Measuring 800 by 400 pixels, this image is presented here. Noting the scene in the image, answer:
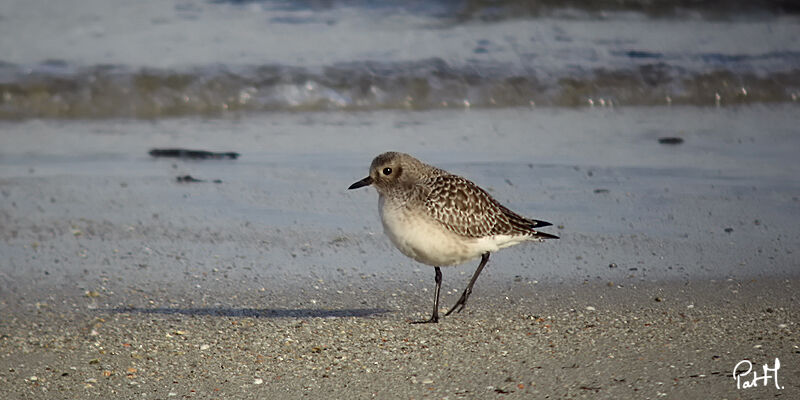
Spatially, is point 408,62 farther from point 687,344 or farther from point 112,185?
point 687,344

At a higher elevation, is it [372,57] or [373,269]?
[372,57]

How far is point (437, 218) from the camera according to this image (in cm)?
505

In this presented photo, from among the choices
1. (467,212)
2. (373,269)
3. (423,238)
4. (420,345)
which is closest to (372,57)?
(373,269)

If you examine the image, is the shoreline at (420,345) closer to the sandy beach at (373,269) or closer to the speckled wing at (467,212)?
the sandy beach at (373,269)

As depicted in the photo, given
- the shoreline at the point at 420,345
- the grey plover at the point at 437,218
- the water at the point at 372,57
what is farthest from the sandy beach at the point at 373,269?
the water at the point at 372,57

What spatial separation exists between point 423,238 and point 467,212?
31cm

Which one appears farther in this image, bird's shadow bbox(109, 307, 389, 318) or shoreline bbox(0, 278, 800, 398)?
bird's shadow bbox(109, 307, 389, 318)

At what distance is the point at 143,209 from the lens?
7.19 metres

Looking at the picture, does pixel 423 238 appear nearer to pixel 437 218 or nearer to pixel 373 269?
pixel 437 218

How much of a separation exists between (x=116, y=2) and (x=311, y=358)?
36.0 feet

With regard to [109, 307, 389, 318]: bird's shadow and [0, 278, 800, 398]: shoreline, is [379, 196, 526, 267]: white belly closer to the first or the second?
[0, 278, 800, 398]: shoreline

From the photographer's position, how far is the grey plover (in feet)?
16.4

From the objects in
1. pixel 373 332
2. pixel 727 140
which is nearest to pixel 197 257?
pixel 373 332

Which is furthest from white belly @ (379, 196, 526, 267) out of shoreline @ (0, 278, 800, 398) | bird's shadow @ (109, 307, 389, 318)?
bird's shadow @ (109, 307, 389, 318)
